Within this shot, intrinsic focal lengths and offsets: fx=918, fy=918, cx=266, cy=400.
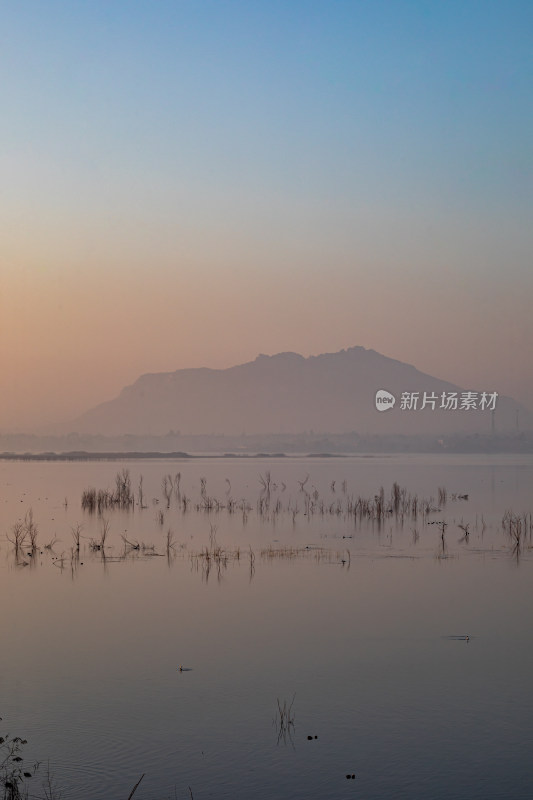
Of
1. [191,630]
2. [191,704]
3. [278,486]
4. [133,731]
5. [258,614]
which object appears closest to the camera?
[133,731]

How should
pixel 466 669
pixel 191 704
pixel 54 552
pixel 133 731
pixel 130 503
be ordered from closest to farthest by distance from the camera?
pixel 133 731 → pixel 191 704 → pixel 466 669 → pixel 54 552 → pixel 130 503

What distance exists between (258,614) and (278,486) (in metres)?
36.5

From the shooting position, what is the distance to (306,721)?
9484mm

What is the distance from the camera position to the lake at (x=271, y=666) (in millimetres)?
8258

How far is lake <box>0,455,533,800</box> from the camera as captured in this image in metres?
8.26

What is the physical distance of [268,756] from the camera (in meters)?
8.58

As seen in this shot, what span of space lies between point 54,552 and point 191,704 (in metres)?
13.4

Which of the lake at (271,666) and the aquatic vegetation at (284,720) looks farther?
the aquatic vegetation at (284,720)

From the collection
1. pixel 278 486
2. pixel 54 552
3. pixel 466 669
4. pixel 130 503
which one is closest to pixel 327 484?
pixel 278 486

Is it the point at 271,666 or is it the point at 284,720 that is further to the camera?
the point at 271,666

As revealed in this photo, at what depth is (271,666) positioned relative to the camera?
11758 mm

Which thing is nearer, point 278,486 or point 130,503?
point 130,503

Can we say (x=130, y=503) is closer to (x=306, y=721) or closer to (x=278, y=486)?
(x=278, y=486)

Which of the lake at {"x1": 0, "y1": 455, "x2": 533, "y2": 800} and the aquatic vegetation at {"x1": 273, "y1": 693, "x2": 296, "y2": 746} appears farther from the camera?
the aquatic vegetation at {"x1": 273, "y1": 693, "x2": 296, "y2": 746}
